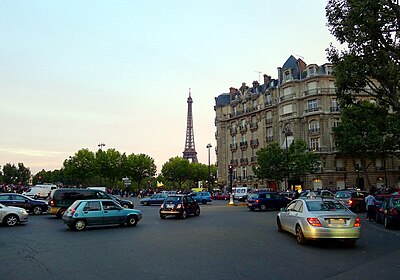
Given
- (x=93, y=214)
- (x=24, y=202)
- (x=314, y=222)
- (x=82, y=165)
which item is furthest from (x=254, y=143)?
(x=314, y=222)

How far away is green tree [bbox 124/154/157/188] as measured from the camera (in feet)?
272

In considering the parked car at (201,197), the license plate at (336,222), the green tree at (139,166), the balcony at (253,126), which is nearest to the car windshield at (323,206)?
the license plate at (336,222)

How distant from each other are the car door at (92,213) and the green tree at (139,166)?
216ft

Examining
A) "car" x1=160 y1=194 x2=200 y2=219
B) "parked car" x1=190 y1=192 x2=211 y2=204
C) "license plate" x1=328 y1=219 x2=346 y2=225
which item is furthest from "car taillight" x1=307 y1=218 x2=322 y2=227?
"parked car" x1=190 y1=192 x2=211 y2=204

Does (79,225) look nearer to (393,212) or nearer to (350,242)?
(350,242)

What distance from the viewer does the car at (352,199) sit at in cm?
2633

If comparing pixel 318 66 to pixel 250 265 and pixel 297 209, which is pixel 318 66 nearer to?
pixel 297 209

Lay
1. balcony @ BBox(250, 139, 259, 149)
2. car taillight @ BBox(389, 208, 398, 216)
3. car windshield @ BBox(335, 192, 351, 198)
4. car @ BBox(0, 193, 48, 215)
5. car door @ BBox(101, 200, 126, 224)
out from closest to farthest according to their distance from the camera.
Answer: car taillight @ BBox(389, 208, 398, 216)
car door @ BBox(101, 200, 126, 224)
car @ BBox(0, 193, 48, 215)
car windshield @ BBox(335, 192, 351, 198)
balcony @ BBox(250, 139, 259, 149)

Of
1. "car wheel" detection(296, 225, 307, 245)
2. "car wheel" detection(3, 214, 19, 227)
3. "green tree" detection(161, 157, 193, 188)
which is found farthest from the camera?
"green tree" detection(161, 157, 193, 188)

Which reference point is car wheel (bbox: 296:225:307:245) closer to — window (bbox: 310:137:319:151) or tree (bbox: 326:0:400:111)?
tree (bbox: 326:0:400:111)

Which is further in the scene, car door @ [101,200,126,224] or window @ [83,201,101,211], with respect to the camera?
car door @ [101,200,126,224]

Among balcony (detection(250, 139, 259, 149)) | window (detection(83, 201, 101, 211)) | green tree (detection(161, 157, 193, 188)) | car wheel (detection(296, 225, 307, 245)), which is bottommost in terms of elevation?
car wheel (detection(296, 225, 307, 245))

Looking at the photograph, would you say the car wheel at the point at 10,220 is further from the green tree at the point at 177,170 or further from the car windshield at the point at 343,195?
the green tree at the point at 177,170

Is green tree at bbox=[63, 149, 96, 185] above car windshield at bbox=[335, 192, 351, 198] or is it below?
above
